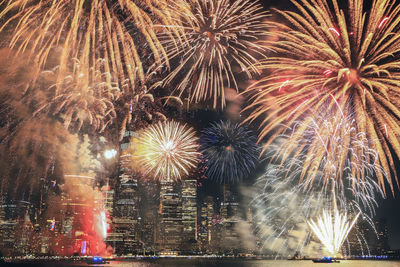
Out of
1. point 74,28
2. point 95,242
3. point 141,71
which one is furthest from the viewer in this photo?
point 95,242

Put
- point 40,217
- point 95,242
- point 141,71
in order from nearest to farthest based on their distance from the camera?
point 141,71 → point 40,217 → point 95,242

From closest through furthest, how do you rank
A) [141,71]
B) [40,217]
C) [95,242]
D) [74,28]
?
[74,28], [141,71], [40,217], [95,242]

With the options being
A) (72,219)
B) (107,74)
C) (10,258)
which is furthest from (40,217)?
(107,74)

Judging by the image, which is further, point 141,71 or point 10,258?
point 10,258

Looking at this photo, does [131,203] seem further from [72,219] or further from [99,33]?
[99,33]

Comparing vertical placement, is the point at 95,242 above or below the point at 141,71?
below

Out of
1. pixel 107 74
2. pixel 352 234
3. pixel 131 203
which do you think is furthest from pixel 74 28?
pixel 352 234

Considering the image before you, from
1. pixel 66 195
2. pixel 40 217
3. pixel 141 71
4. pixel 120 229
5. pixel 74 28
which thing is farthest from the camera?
pixel 120 229

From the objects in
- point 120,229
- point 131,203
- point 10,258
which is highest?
point 131,203

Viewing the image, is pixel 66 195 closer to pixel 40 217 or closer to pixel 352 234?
pixel 40 217
